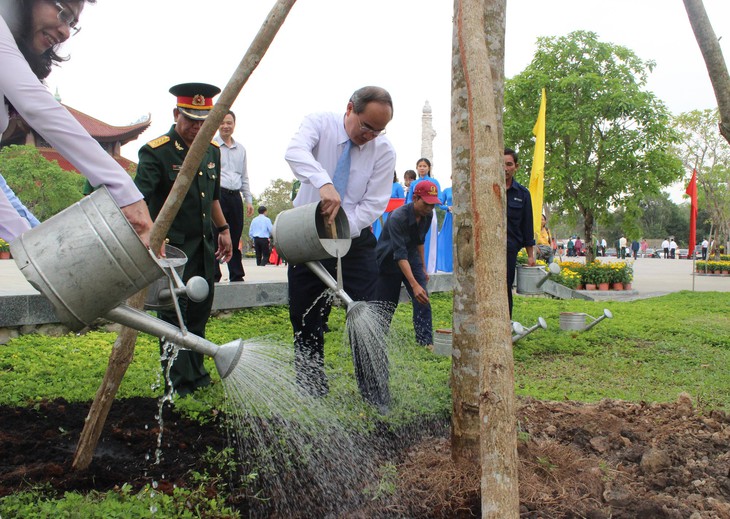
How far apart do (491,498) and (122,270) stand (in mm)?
1180

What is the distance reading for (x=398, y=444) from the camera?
3.18 m

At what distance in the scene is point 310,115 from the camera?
11.6 feet

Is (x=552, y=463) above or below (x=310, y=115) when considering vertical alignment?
below

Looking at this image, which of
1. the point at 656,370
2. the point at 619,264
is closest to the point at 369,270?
the point at 656,370

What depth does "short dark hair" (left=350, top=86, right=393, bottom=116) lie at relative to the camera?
325cm

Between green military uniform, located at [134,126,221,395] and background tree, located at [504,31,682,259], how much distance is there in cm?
1413

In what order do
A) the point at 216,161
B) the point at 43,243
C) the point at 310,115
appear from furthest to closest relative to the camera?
the point at 216,161 → the point at 310,115 → the point at 43,243

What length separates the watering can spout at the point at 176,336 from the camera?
192cm

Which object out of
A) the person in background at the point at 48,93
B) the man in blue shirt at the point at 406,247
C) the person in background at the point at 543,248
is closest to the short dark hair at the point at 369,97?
the person in background at the point at 48,93

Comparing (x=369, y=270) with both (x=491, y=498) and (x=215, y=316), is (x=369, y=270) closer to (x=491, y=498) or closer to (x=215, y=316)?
(x=491, y=498)

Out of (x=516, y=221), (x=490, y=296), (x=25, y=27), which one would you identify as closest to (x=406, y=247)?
(x=516, y=221)

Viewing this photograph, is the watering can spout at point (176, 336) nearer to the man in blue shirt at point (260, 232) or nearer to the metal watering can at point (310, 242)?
the metal watering can at point (310, 242)

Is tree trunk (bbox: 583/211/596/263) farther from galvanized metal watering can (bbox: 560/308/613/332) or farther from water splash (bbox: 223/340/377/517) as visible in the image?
water splash (bbox: 223/340/377/517)

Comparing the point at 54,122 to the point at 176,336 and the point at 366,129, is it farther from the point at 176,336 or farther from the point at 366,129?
the point at 366,129
